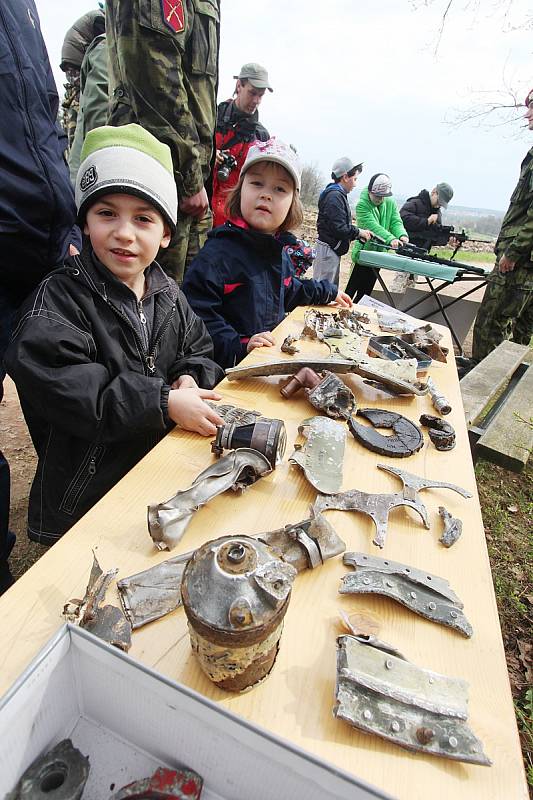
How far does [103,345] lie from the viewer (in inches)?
55.7

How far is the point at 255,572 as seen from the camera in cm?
65

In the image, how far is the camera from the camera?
13.0 feet

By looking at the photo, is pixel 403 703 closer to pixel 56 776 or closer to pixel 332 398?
pixel 56 776

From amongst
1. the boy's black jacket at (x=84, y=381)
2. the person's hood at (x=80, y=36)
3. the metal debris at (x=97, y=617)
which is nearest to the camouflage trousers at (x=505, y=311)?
the boy's black jacket at (x=84, y=381)

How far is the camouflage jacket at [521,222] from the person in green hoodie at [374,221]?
4.70ft

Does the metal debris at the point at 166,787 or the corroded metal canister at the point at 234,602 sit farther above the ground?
Answer: the corroded metal canister at the point at 234,602

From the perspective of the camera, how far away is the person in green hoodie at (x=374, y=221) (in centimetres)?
582

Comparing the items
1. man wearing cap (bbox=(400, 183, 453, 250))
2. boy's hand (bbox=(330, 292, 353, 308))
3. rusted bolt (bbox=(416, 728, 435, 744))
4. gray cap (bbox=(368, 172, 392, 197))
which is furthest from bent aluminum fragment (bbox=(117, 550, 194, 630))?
man wearing cap (bbox=(400, 183, 453, 250))

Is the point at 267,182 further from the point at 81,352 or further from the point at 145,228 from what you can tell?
the point at 81,352

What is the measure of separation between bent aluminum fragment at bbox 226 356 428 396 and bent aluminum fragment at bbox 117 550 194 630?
Answer: 3.15 ft

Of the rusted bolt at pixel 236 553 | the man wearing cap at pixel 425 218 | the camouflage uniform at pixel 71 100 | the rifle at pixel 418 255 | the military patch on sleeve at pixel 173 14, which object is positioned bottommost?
the rifle at pixel 418 255

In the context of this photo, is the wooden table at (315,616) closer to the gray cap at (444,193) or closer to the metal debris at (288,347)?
the metal debris at (288,347)

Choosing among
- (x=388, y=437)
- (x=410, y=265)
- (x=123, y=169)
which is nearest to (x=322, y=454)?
(x=388, y=437)

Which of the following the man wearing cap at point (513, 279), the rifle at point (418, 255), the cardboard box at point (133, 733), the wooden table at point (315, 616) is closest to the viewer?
the cardboard box at point (133, 733)
